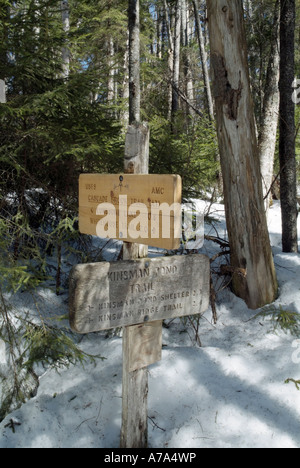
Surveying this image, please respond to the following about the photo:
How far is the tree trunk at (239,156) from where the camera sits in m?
4.74

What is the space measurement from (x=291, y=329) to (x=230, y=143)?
2.40 metres

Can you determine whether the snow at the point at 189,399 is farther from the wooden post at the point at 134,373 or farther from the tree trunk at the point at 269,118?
the tree trunk at the point at 269,118

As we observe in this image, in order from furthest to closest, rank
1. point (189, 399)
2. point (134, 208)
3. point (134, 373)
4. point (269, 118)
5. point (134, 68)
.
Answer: point (269, 118) < point (134, 68) < point (189, 399) < point (134, 373) < point (134, 208)

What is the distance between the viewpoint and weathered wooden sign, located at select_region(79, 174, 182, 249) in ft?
7.43

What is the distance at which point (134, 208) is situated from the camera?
2459 millimetres

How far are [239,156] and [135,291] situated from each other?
9.65ft

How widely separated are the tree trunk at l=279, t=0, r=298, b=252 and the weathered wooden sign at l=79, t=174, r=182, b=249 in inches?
155

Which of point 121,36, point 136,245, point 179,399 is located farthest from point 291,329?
point 121,36

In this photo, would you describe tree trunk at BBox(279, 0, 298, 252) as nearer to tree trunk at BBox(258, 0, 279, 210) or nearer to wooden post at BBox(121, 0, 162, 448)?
tree trunk at BBox(258, 0, 279, 210)

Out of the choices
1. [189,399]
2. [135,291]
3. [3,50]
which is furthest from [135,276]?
[3,50]

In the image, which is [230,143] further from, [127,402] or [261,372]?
[127,402]

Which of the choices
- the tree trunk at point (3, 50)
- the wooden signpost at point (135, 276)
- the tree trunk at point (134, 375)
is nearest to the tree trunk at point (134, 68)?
the tree trunk at point (3, 50)

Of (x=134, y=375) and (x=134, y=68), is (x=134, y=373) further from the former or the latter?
(x=134, y=68)

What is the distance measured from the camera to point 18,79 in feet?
14.5
